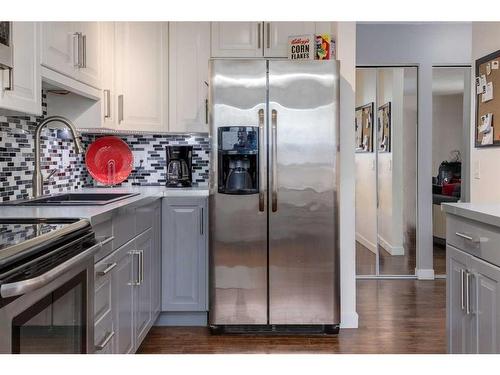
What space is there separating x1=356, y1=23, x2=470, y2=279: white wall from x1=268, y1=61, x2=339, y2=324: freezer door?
1786 mm

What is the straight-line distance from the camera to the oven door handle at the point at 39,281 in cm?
95

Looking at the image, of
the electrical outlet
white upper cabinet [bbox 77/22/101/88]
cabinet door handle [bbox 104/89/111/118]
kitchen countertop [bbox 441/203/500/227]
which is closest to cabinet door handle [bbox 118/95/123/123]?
cabinet door handle [bbox 104/89/111/118]

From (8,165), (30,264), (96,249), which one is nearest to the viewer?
(30,264)

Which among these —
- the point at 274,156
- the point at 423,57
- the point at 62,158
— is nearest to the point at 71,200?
the point at 62,158

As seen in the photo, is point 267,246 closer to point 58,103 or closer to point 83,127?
point 83,127

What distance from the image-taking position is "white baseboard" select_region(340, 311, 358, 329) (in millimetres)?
3051

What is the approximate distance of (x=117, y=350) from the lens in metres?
2.04

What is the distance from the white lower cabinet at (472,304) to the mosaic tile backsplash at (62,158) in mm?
1987

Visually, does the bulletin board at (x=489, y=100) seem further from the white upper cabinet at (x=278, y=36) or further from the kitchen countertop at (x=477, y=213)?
the white upper cabinet at (x=278, y=36)

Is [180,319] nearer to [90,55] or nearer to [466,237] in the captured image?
[90,55]

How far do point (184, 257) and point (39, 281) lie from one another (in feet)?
6.65

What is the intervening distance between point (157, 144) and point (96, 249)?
214cm

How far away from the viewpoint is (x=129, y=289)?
2.26 m
